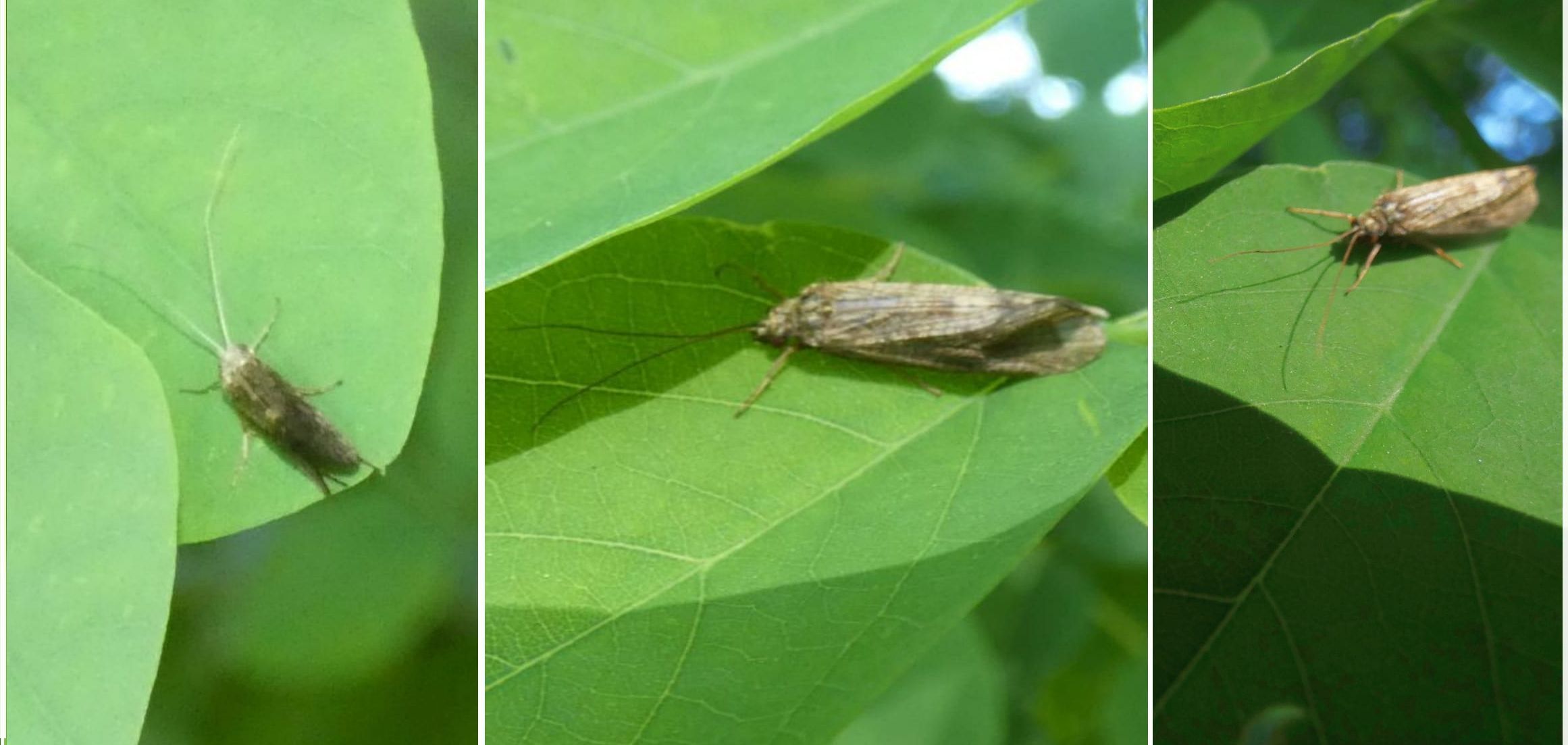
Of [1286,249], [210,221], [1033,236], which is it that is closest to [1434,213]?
[1286,249]

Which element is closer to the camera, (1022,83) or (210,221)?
(210,221)

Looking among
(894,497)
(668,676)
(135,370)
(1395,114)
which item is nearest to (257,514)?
(135,370)

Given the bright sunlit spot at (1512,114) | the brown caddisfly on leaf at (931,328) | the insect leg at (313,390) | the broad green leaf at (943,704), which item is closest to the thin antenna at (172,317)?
the insect leg at (313,390)

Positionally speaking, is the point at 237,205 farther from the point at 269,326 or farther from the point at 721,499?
the point at 721,499

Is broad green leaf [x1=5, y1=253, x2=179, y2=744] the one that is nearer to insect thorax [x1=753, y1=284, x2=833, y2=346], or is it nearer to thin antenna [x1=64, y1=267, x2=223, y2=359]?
thin antenna [x1=64, y1=267, x2=223, y2=359]

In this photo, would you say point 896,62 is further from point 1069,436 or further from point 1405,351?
point 1405,351

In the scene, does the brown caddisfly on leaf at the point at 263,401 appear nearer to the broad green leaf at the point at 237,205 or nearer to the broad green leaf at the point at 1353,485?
the broad green leaf at the point at 237,205

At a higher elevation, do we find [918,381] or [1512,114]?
[1512,114]
